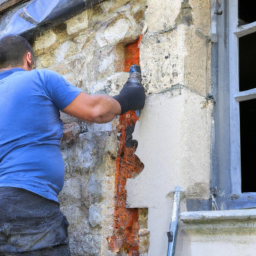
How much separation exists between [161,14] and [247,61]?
224 centimetres

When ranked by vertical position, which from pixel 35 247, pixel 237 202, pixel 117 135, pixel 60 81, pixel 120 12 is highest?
pixel 120 12

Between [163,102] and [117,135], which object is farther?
[117,135]

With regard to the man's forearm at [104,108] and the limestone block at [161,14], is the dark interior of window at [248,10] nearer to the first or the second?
the limestone block at [161,14]

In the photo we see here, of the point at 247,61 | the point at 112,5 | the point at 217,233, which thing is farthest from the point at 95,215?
the point at 247,61

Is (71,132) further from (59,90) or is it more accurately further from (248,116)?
(248,116)

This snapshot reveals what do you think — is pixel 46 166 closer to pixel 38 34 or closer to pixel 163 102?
pixel 163 102

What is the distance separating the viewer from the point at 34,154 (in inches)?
83.2

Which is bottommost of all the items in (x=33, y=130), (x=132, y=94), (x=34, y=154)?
(x=34, y=154)

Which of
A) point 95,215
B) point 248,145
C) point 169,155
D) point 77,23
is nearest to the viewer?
point 169,155

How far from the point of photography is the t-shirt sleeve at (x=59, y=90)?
2.18 metres

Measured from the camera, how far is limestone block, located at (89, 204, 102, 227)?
2.57 meters

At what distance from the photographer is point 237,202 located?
233cm

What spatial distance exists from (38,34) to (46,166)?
148 cm

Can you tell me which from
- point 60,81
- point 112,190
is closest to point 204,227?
point 112,190
